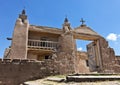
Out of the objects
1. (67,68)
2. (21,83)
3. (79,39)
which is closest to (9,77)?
(21,83)

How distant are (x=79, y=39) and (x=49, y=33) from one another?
12.1 ft

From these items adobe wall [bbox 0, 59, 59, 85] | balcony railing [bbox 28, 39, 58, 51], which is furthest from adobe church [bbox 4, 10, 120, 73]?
adobe wall [bbox 0, 59, 59, 85]

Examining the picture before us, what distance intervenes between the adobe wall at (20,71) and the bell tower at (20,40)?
232 centimetres

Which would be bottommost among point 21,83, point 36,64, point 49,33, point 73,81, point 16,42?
point 21,83

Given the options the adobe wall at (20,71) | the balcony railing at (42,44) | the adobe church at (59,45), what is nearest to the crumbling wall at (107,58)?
the adobe church at (59,45)

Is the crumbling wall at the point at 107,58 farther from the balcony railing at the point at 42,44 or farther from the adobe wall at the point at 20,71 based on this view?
the adobe wall at the point at 20,71

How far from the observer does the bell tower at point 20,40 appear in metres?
11.2

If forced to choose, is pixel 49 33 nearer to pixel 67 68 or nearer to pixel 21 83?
pixel 67 68

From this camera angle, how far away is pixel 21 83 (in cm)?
842

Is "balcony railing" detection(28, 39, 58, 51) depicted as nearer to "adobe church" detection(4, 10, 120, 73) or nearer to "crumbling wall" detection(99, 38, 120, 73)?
"adobe church" detection(4, 10, 120, 73)

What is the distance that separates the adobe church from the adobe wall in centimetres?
181

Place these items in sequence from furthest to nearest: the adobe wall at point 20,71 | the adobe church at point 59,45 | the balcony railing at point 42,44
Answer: the balcony railing at point 42,44
the adobe church at point 59,45
the adobe wall at point 20,71

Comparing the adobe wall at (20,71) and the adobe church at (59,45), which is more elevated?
the adobe church at (59,45)

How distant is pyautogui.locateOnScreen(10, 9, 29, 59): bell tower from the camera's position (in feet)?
36.6
